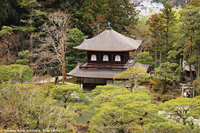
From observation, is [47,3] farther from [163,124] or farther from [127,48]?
[163,124]

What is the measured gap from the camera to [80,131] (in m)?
13.0

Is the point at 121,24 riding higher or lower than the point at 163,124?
higher

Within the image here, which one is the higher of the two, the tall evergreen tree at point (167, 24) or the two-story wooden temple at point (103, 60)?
the tall evergreen tree at point (167, 24)

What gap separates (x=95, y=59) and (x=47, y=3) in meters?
12.9

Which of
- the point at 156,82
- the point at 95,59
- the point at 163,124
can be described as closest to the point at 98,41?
the point at 95,59

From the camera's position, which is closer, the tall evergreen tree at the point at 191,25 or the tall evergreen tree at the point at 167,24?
the tall evergreen tree at the point at 191,25

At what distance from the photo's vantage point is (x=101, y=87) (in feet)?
47.8

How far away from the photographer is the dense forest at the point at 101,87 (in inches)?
374

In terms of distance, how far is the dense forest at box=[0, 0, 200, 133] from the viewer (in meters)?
9.50

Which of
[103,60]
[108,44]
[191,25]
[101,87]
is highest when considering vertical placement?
[191,25]

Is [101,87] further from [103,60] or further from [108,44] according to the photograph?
[108,44]

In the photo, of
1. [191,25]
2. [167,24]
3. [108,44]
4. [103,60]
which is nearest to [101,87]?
[103,60]

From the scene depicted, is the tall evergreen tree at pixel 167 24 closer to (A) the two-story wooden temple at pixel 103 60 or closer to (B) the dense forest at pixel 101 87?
(B) the dense forest at pixel 101 87

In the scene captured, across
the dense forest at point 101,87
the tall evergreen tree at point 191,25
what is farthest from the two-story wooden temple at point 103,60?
the tall evergreen tree at point 191,25
